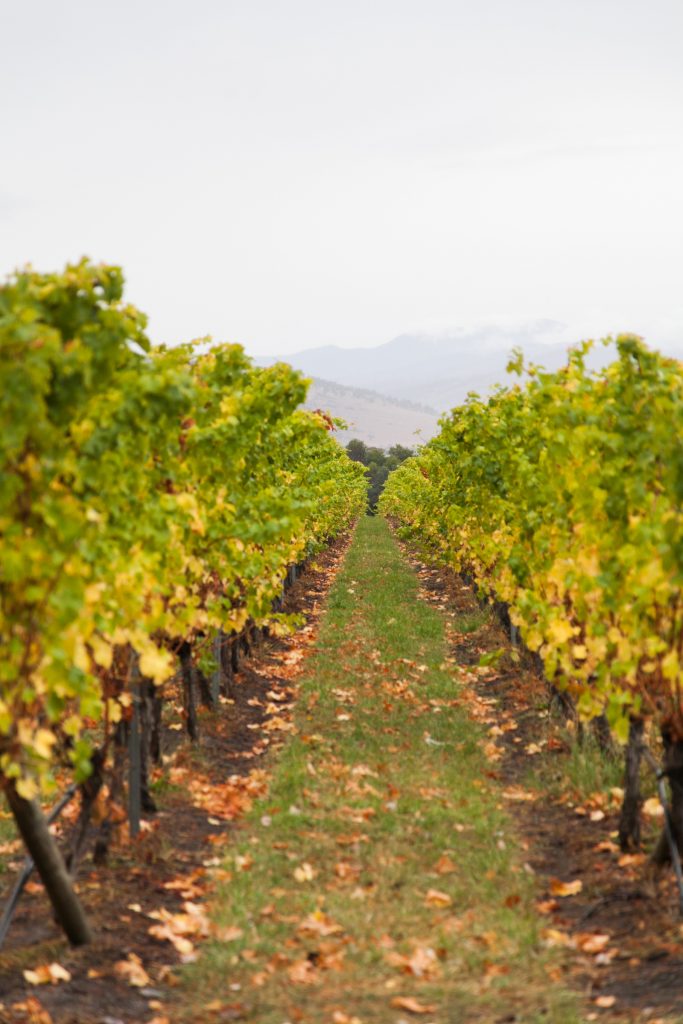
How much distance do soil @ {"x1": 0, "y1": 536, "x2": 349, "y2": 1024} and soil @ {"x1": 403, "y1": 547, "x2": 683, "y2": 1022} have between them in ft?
7.04

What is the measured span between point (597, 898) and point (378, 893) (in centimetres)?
146

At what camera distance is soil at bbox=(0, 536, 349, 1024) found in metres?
5.21

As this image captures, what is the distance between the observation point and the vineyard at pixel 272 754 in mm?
4754

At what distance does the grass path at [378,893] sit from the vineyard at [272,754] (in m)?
0.03

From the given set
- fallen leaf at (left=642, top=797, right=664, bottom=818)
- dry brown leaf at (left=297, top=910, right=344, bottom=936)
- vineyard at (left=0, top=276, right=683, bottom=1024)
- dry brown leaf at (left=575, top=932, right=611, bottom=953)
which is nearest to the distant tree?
vineyard at (left=0, top=276, right=683, bottom=1024)

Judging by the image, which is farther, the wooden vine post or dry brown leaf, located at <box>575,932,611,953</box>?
dry brown leaf, located at <box>575,932,611,953</box>

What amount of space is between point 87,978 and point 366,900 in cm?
190

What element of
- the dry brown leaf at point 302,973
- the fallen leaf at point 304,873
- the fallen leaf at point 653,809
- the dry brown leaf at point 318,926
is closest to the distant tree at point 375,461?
the fallen leaf at point 653,809

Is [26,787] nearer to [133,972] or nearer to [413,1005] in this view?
[133,972]

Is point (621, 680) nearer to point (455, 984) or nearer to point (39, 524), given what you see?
point (455, 984)

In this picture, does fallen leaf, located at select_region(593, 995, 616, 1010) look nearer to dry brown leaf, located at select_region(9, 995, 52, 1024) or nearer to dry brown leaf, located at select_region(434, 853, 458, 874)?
dry brown leaf, located at select_region(434, 853, 458, 874)

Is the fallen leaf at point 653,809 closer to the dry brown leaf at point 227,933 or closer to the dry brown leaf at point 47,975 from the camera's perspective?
the dry brown leaf at point 227,933

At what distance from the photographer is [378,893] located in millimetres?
6594

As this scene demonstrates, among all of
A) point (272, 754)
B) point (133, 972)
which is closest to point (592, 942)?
point (133, 972)
